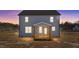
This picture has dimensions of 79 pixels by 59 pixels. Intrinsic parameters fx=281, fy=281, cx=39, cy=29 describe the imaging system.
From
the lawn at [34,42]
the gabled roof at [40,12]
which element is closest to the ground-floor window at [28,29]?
the lawn at [34,42]

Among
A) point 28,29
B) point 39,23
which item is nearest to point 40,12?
point 39,23

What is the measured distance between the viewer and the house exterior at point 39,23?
15.3 ft

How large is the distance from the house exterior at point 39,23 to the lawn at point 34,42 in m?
0.09

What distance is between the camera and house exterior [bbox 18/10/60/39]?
465 cm

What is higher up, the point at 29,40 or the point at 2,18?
the point at 2,18

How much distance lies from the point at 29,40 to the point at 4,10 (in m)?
0.65

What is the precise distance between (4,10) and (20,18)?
0.30 m

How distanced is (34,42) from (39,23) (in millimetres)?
327
